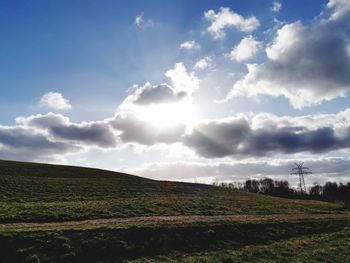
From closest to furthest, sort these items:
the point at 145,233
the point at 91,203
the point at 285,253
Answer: the point at 285,253, the point at 145,233, the point at 91,203

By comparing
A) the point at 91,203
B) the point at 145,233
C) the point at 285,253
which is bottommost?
the point at 285,253

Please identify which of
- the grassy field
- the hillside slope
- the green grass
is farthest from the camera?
the hillside slope

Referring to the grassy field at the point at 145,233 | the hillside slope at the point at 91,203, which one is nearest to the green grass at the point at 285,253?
the grassy field at the point at 145,233

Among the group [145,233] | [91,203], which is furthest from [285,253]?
[91,203]

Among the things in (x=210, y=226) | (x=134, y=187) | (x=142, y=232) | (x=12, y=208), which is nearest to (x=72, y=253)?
(x=142, y=232)

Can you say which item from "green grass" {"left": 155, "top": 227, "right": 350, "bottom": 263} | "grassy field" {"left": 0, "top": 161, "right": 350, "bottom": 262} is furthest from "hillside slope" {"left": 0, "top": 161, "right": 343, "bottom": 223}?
"green grass" {"left": 155, "top": 227, "right": 350, "bottom": 263}

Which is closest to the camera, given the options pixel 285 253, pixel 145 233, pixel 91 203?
pixel 285 253

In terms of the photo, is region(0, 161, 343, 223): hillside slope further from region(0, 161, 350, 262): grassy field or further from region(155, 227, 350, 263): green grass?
region(155, 227, 350, 263): green grass

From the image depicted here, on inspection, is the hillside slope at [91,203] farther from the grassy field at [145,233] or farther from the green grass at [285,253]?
the green grass at [285,253]

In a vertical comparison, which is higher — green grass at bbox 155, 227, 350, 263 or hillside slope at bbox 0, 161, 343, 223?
hillside slope at bbox 0, 161, 343, 223

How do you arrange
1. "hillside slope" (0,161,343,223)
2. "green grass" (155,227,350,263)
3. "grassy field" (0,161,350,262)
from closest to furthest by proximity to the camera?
1. "green grass" (155,227,350,263)
2. "grassy field" (0,161,350,262)
3. "hillside slope" (0,161,343,223)

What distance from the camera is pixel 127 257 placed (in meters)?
23.1

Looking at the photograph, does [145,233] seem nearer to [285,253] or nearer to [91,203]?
[285,253]

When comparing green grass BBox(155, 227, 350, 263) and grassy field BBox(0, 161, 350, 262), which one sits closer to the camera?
green grass BBox(155, 227, 350, 263)
